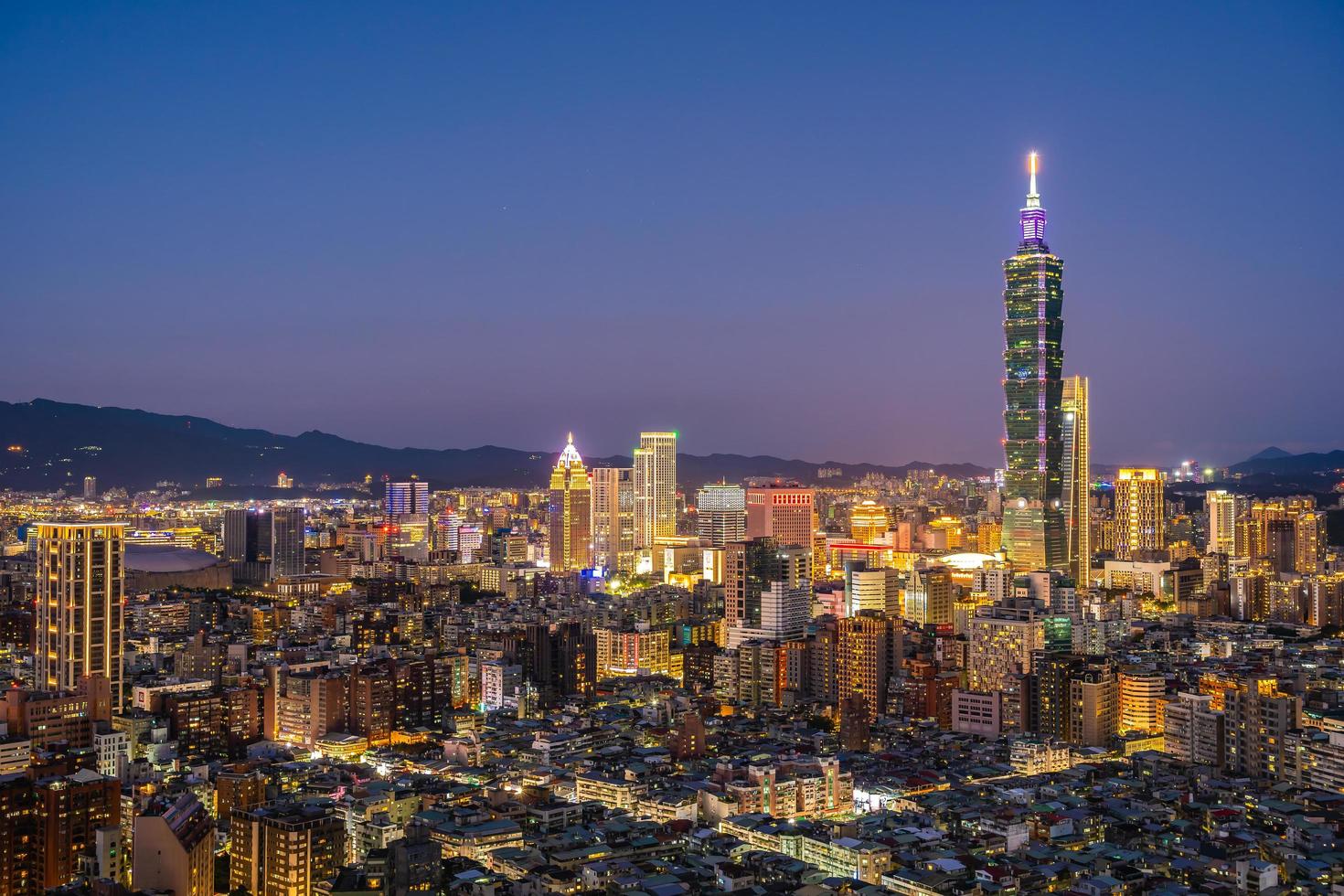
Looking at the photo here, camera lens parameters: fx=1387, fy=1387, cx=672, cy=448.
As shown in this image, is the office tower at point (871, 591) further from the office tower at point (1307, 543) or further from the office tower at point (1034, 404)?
the office tower at point (1307, 543)

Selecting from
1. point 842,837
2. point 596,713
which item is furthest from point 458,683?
point 842,837

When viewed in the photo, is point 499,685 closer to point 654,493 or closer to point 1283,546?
point 1283,546

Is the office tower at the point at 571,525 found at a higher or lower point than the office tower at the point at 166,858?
higher

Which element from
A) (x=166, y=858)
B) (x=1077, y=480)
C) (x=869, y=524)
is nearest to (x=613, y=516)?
(x=869, y=524)

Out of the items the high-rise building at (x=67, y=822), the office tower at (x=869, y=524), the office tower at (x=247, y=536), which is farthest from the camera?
the office tower at (x=869, y=524)

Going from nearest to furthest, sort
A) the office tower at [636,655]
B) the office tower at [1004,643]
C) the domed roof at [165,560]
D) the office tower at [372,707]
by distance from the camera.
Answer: the office tower at [372,707] < the office tower at [1004,643] < the office tower at [636,655] < the domed roof at [165,560]

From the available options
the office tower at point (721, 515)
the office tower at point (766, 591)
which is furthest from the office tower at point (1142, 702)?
the office tower at point (721, 515)

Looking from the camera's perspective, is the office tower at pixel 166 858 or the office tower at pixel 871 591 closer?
the office tower at pixel 166 858
